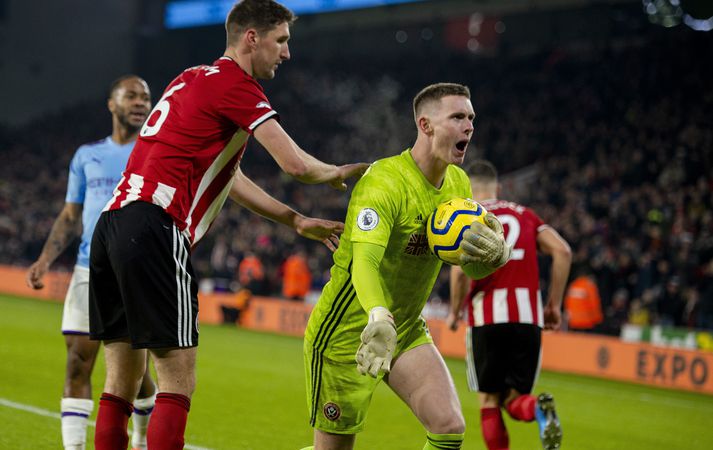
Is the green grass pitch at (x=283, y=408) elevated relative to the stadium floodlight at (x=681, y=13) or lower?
lower

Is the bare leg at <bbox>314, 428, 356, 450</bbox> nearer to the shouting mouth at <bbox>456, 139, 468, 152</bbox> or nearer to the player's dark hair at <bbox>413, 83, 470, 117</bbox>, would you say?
the shouting mouth at <bbox>456, 139, 468, 152</bbox>

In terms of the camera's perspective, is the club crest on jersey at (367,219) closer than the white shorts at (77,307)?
Yes

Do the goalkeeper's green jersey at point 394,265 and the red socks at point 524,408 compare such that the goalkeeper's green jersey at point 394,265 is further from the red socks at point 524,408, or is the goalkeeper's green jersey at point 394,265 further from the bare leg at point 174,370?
the red socks at point 524,408

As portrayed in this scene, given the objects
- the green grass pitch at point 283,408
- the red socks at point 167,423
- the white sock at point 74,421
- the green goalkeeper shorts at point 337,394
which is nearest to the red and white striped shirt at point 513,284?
the green grass pitch at point 283,408

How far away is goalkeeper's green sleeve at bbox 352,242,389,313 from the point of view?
3805 mm

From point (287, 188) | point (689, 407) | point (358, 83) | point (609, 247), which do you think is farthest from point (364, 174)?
point (358, 83)

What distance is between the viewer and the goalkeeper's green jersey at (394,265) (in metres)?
4.23

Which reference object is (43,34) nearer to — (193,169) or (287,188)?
(287,188)

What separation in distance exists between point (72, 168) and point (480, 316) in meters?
2.89

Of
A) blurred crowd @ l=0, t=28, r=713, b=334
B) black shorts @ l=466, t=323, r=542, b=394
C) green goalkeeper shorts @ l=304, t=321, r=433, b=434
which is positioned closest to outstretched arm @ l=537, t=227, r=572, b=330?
black shorts @ l=466, t=323, r=542, b=394

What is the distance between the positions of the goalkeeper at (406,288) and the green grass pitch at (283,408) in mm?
2942

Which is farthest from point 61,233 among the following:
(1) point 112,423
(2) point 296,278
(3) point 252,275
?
(3) point 252,275

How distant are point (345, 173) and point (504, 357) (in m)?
2.64

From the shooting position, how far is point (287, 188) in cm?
2727
